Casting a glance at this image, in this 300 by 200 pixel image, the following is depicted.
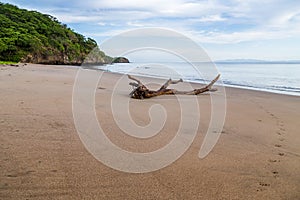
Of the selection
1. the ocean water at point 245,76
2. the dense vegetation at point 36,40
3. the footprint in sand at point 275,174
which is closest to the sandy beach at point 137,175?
the footprint in sand at point 275,174

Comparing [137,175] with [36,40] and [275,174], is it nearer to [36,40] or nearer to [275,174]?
[275,174]

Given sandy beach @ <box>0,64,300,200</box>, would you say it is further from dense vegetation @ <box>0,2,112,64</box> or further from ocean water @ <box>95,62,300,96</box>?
dense vegetation @ <box>0,2,112,64</box>

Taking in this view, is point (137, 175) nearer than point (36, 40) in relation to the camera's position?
Yes

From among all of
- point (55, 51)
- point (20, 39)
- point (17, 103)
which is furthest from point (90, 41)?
point (17, 103)

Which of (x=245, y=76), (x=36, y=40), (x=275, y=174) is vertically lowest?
(x=275, y=174)

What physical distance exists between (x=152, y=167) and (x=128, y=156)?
1.30 feet

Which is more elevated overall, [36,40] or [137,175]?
[36,40]

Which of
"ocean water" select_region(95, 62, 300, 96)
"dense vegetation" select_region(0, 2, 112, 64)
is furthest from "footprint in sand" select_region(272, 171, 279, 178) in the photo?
"dense vegetation" select_region(0, 2, 112, 64)

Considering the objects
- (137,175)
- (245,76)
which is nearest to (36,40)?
(245,76)

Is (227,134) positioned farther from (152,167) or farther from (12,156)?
(12,156)

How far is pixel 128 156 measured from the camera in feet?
10.6

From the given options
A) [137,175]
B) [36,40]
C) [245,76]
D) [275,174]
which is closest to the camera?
[137,175]

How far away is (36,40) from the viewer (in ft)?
153

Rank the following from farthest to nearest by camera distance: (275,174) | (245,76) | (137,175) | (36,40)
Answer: (36,40), (245,76), (275,174), (137,175)
